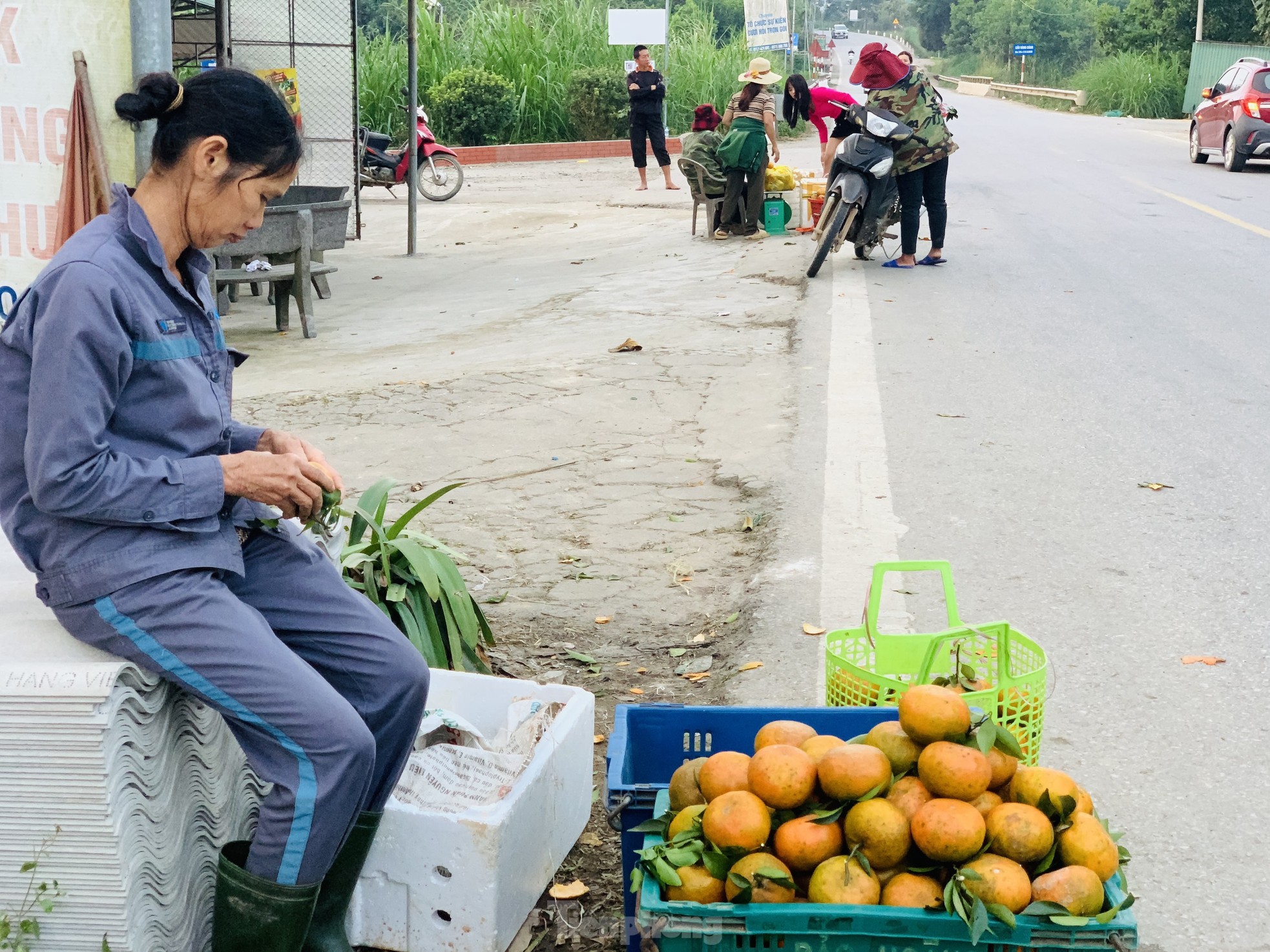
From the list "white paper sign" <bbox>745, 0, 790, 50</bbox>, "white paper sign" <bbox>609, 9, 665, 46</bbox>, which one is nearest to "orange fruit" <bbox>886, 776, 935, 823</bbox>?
"white paper sign" <bbox>745, 0, 790, 50</bbox>

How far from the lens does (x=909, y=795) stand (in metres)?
2.16

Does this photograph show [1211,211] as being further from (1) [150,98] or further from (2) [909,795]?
(1) [150,98]

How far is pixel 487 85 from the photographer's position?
23891mm

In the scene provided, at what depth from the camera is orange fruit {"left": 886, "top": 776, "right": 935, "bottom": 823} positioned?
2.14 metres

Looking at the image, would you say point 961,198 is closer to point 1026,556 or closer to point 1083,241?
point 1083,241

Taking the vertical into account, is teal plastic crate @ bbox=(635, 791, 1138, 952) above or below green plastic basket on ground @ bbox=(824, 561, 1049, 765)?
below

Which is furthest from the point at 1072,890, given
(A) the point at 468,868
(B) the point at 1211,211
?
(B) the point at 1211,211

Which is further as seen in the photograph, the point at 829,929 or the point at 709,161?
the point at 709,161

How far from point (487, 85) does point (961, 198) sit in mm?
11251

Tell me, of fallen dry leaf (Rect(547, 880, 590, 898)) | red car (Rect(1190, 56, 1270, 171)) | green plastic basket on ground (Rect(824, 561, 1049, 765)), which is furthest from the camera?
red car (Rect(1190, 56, 1270, 171))

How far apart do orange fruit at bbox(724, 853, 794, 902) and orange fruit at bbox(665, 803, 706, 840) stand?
6.1 inches

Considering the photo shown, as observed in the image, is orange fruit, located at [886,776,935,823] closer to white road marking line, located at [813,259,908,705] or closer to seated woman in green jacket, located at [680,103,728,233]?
white road marking line, located at [813,259,908,705]

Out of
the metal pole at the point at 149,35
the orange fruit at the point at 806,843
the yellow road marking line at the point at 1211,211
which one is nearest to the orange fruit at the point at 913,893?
the orange fruit at the point at 806,843

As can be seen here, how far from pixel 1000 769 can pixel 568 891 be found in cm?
107
